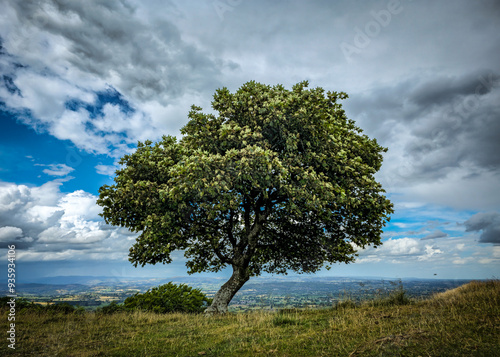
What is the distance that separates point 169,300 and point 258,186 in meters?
13.6

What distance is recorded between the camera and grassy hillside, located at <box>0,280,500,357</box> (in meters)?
7.45

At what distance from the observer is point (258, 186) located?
13.7 m

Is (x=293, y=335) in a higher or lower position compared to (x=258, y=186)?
lower

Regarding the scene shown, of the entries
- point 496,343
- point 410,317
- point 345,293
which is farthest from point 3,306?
point 496,343

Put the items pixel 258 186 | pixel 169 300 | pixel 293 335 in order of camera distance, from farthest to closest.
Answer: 1. pixel 169 300
2. pixel 258 186
3. pixel 293 335

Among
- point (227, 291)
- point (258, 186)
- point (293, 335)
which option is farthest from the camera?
point (227, 291)

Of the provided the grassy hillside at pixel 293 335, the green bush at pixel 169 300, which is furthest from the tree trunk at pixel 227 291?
the green bush at pixel 169 300

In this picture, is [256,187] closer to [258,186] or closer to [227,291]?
[258,186]

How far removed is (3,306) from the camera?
59.7ft

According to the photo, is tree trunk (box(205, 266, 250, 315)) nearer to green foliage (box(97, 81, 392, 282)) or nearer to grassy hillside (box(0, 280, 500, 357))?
green foliage (box(97, 81, 392, 282))

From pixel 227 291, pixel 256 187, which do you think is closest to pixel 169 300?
pixel 227 291

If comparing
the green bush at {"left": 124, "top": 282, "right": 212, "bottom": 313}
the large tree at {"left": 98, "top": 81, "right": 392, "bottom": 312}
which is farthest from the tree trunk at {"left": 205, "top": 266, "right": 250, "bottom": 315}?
the green bush at {"left": 124, "top": 282, "right": 212, "bottom": 313}

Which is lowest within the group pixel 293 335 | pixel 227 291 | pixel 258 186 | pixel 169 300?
pixel 169 300

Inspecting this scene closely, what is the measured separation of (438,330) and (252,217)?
14.1 metres
